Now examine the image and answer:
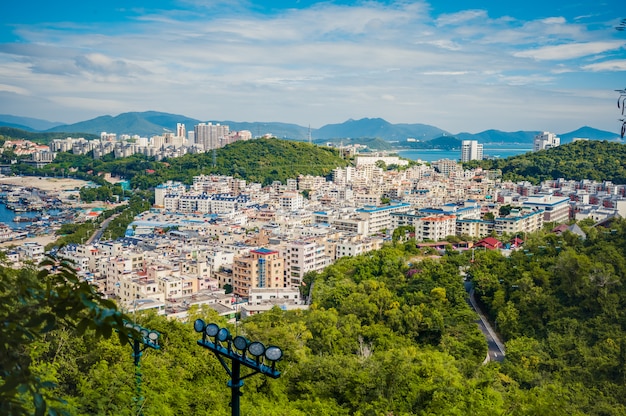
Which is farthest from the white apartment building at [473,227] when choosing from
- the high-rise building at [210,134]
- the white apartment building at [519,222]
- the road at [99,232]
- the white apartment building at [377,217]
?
the high-rise building at [210,134]

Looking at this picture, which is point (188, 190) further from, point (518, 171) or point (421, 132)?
point (421, 132)

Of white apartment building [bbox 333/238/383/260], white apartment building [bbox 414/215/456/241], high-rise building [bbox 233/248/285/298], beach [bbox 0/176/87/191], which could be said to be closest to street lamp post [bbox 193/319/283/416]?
high-rise building [bbox 233/248/285/298]

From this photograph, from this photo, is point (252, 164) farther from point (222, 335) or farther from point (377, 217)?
point (222, 335)

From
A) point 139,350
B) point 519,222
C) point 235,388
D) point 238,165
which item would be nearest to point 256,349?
point 235,388

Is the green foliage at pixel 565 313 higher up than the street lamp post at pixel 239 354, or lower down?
lower down

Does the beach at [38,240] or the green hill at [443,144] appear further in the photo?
the green hill at [443,144]

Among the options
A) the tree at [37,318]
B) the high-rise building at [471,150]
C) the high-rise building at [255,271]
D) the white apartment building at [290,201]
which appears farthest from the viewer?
the high-rise building at [471,150]

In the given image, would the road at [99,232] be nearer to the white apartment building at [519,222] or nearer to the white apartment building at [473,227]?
the white apartment building at [473,227]
